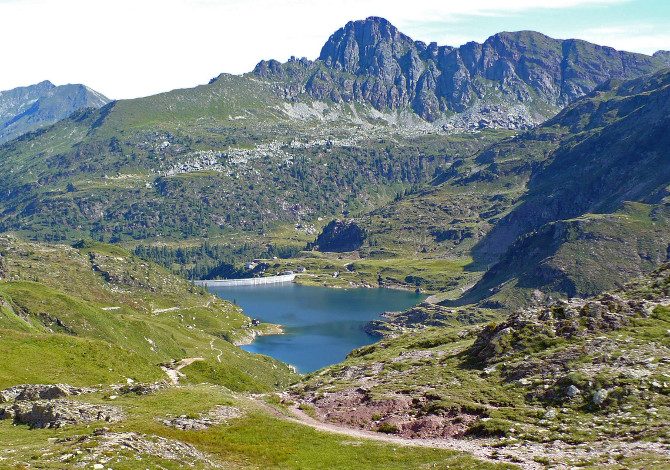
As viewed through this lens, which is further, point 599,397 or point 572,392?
point 572,392

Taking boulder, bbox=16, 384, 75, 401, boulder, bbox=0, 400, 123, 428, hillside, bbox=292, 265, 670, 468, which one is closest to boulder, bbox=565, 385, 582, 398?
hillside, bbox=292, 265, 670, 468

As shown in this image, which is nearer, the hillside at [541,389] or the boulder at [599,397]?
the hillside at [541,389]

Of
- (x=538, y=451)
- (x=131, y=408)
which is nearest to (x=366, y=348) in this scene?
(x=131, y=408)

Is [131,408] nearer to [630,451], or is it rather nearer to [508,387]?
[508,387]

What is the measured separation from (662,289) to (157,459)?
200 feet

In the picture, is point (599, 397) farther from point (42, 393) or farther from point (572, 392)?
point (42, 393)

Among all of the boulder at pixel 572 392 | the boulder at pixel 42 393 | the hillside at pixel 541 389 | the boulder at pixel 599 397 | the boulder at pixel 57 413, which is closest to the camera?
the hillside at pixel 541 389

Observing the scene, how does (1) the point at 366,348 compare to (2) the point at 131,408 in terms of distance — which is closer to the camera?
(2) the point at 131,408

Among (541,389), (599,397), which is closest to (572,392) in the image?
(599,397)

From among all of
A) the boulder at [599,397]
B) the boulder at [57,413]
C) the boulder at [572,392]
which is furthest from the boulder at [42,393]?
the boulder at [599,397]

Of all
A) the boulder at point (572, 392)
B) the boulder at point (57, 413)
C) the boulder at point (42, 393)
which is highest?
the boulder at point (572, 392)

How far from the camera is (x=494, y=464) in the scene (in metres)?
47.8

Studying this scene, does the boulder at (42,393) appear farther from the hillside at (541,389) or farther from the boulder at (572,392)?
the boulder at (572,392)

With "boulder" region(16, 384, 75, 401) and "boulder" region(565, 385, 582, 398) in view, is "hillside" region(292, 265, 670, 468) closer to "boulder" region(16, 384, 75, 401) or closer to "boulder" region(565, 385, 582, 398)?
"boulder" region(565, 385, 582, 398)
